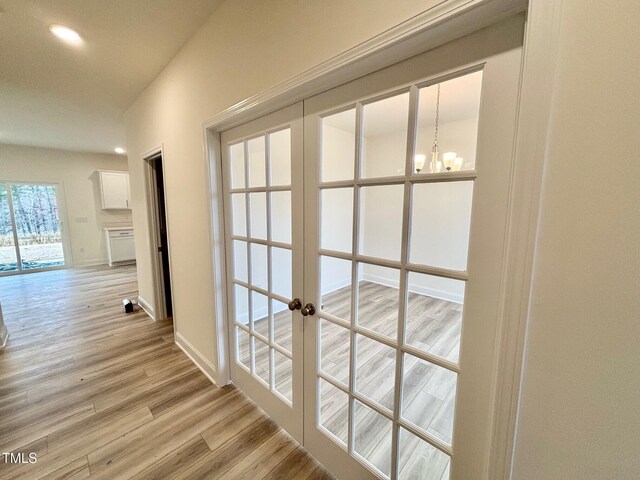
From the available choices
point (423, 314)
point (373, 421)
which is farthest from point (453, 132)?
point (373, 421)

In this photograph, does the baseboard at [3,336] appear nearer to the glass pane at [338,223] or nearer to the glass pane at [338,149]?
the glass pane at [338,223]

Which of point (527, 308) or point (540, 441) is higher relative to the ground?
point (527, 308)

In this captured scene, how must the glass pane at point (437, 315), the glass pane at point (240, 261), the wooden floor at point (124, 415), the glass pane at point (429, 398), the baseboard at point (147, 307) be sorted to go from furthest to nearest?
the baseboard at point (147, 307) → the glass pane at point (437, 315) → the glass pane at point (240, 261) → the glass pane at point (429, 398) → the wooden floor at point (124, 415)

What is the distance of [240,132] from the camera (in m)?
1.68

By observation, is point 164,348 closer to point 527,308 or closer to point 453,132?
point 527,308

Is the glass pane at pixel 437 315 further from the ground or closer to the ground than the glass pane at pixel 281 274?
closer to the ground

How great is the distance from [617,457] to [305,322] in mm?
1146

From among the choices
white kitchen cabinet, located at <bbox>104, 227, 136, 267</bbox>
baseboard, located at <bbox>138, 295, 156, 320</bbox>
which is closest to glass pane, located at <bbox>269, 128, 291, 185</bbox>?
baseboard, located at <bbox>138, 295, 156, 320</bbox>

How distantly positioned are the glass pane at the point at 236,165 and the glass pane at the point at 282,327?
89cm

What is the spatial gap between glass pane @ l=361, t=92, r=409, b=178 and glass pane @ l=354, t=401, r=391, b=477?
1.21m

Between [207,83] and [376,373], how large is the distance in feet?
8.10

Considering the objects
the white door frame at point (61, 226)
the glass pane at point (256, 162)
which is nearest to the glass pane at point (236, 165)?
the glass pane at point (256, 162)

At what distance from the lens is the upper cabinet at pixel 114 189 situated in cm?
604

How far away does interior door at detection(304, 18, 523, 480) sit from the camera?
0.78 meters
